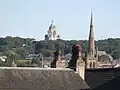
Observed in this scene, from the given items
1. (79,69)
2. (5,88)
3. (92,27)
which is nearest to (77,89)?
(79,69)

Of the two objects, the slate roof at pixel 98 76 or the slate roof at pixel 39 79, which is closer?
the slate roof at pixel 39 79

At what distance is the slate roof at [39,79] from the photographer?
3391 centimetres

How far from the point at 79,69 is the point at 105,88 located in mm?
5991

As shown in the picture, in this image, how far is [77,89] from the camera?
36.0 metres

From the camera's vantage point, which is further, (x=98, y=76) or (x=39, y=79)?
(x=98, y=76)

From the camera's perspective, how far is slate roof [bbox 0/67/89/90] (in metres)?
33.9

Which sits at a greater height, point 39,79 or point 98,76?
point 39,79

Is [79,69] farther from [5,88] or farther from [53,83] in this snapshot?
[5,88]

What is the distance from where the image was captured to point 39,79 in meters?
35.6

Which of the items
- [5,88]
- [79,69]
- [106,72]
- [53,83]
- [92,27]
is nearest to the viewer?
[5,88]

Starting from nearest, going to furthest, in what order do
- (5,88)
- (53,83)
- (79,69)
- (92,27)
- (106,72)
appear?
1. (5,88)
2. (53,83)
3. (79,69)
4. (106,72)
5. (92,27)

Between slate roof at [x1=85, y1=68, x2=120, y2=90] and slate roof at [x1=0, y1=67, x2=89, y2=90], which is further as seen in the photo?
slate roof at [x1=85, y1=68, x2=120, y2=90]

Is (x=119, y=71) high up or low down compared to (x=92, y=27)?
down

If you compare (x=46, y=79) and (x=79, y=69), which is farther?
(x=79, y=69)
